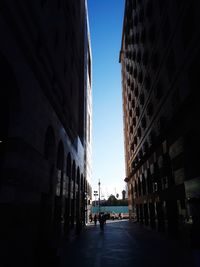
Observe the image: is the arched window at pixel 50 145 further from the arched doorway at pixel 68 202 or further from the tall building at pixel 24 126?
the arched doorway at pixel 68 202

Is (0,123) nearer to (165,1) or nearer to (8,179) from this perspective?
(8,179)

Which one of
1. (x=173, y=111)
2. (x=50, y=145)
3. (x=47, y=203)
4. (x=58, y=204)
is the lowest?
(x=58, y=204)

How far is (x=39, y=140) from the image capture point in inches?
543

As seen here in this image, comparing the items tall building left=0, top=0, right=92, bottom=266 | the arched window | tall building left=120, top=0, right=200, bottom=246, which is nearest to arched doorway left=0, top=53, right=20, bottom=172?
tall building left=0, top=0, right=92, bottom=266

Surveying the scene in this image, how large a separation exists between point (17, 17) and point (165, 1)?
53.2 feet

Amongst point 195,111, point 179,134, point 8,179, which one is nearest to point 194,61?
point 195,111

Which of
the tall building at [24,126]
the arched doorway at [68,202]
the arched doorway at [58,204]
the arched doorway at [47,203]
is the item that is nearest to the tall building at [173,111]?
the tall building at [24,126]

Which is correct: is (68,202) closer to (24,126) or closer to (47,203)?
(47,203)

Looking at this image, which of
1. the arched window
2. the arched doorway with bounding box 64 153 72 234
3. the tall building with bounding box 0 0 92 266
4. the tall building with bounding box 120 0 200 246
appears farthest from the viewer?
the arched doorway with bounding box 64 153 72 234

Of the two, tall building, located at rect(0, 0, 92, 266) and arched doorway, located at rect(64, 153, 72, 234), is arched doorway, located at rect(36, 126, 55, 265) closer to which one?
tall building, located at rect(0, 0, 92, 266)

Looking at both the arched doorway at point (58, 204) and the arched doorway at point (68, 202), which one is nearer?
the arched doorway at point (58, 204)

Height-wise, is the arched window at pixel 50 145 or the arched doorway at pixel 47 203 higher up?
the arched window at pixel 50 145

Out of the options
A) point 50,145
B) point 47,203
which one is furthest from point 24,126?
point 47,203

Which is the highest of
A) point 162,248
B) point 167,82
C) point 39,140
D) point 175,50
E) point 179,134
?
point 175,50
